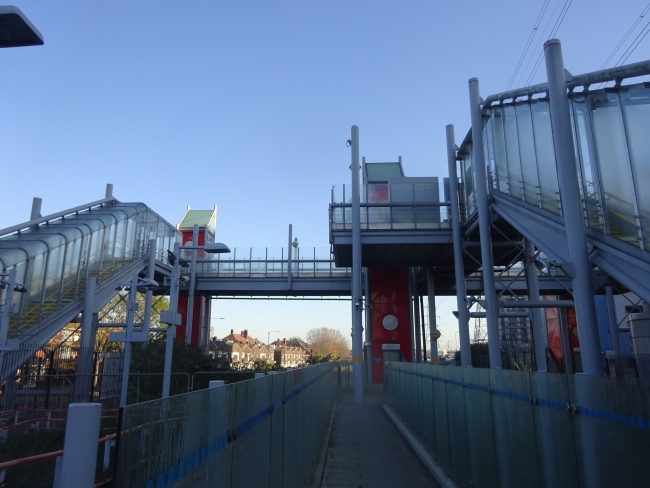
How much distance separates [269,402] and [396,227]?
20.8 meters

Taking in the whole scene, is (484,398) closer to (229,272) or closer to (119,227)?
(119,227)

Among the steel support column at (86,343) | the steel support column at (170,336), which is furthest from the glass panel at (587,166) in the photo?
the steel support column at (86,343)

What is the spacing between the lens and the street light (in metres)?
Result: 4.52

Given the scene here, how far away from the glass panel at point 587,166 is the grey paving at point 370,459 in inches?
268

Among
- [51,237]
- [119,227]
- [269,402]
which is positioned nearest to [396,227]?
[119,227]

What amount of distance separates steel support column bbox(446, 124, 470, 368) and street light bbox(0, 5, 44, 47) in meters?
20.5

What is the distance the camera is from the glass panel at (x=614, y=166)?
10820 millimetres

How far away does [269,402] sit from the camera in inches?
210

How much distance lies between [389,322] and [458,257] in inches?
483

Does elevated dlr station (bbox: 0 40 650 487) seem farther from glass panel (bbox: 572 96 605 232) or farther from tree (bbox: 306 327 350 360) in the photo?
tree (bbox: 306 327 350 360)

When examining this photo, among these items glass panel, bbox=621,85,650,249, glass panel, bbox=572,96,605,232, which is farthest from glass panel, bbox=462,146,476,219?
glass panel, bbox=621,85,650,249

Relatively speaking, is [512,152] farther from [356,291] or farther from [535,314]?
[356,291]

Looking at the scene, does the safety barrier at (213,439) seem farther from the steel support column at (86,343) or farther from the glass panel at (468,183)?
the glass panel at (468,183)

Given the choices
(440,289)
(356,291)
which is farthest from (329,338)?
(356,291)
